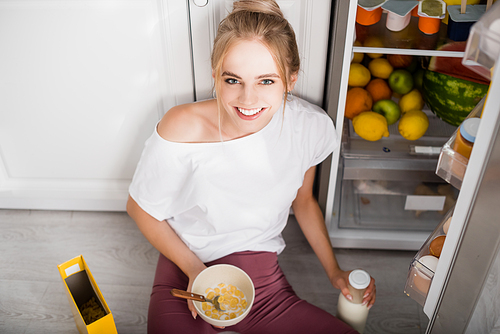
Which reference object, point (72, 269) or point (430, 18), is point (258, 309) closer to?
point (72, 269)

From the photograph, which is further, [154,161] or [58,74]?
[58,74]

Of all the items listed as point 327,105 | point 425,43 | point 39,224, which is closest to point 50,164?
point 39,224

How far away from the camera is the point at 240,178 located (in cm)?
119

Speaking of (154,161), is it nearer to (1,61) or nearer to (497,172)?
(1,61)

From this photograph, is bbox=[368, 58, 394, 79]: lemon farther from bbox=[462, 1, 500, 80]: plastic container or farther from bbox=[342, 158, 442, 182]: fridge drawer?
bbox=[462, 1, 500, 80]: plastic container

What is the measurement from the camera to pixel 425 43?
1.18 metres

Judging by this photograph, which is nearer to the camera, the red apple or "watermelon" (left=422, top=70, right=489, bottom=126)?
"watermelon" (left=422, top=70, right=489, bottom=126)

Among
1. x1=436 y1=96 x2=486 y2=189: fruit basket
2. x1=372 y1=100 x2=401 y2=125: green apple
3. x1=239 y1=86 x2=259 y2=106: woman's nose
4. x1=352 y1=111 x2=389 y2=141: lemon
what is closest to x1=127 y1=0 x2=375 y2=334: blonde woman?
x1=239 y1=86 x2=259 y2=106: woman's nose

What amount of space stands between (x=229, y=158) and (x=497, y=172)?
690 millimetres

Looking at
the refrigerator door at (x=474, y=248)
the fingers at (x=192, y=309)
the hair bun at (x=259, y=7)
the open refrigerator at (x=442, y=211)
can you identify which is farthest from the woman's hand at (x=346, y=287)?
the hair bun at (x=259, y=7)

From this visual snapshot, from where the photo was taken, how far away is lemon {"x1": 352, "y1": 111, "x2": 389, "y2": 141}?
1288mm

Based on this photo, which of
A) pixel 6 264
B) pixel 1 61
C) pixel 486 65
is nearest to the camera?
pixel 486 65

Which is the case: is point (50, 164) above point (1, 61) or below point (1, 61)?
below

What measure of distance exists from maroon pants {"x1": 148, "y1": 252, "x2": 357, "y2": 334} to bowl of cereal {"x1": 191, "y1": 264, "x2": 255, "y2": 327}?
0.06 meters
